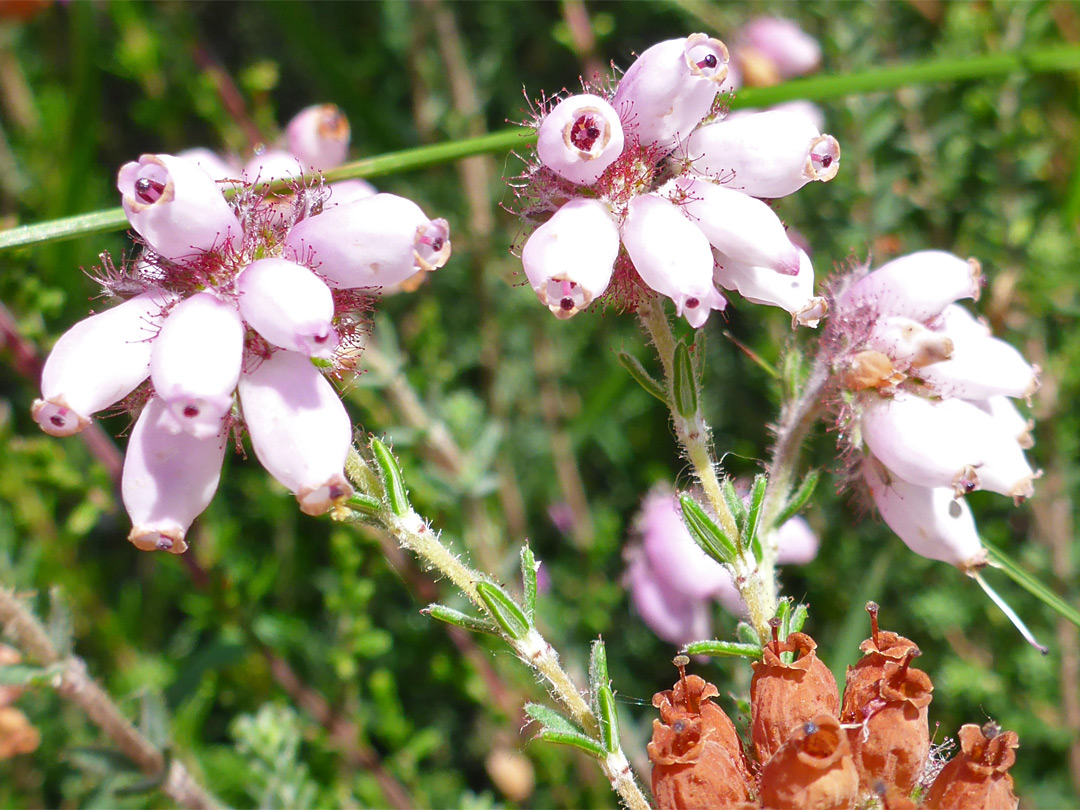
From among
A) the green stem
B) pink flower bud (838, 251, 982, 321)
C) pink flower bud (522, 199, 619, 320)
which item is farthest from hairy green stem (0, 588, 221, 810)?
pink flower bud (838, 251, 982, 321)

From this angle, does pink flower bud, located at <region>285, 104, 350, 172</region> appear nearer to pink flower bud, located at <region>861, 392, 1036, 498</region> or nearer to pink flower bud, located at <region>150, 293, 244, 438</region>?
pink flower bud, located at <region>150, 293, 244, 438</region>

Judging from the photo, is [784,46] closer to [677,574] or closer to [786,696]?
[677,574]

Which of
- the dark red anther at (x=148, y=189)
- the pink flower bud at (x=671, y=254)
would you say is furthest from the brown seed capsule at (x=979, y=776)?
the dark red anther at (x=148, y=189)

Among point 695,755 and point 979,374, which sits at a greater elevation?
point 979,374

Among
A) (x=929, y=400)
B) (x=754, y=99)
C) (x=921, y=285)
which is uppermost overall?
(x=754, y=99)

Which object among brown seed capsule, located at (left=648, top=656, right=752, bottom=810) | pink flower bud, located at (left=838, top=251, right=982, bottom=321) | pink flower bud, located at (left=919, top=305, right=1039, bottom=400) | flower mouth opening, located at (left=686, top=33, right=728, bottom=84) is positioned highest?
flower mouth opening, located at (left=686, top=33, right=728, bottom=84)

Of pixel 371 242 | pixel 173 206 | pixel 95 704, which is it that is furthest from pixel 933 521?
pixel 95 704
